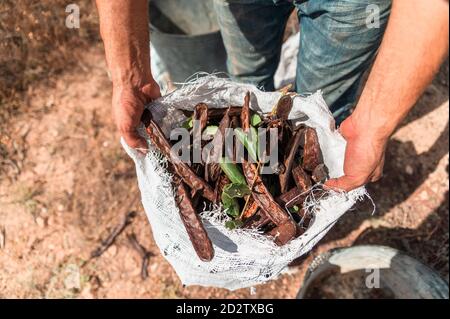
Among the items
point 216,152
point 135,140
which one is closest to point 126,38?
point 135,140

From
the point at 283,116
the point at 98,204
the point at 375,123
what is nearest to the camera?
the point at 375,123

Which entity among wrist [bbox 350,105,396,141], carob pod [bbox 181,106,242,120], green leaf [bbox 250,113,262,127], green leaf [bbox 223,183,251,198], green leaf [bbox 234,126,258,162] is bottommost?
green leaf [bbox 223,183,251,198]

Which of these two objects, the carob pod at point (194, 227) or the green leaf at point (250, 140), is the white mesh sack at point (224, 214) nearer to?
the carob pod at point (194, 227)

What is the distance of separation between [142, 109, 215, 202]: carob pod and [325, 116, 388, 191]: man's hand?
41 cm

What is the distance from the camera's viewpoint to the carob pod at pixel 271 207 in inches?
54.9

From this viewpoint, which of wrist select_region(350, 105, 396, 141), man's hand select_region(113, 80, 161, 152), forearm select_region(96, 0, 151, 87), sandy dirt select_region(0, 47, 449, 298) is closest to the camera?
wrist select_region(350, 105, 396, 141)

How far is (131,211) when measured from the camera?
2268mm

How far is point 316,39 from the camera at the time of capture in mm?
1610

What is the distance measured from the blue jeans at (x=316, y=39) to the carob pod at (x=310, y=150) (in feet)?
0.96

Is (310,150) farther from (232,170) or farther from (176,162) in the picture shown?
(176,162)

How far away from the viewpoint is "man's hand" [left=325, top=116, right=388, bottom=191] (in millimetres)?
1229

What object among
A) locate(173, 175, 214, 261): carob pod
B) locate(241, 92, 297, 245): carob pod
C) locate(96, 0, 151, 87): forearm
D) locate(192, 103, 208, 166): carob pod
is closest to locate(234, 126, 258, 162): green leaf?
locate(241, 92, 297, 245): carob pod

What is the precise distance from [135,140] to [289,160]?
1.61ft

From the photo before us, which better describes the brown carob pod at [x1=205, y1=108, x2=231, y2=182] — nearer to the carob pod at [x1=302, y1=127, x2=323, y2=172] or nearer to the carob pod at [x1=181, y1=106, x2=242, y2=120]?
the carob pod at [x1=181, y1=106, x2=242, y2=120]
